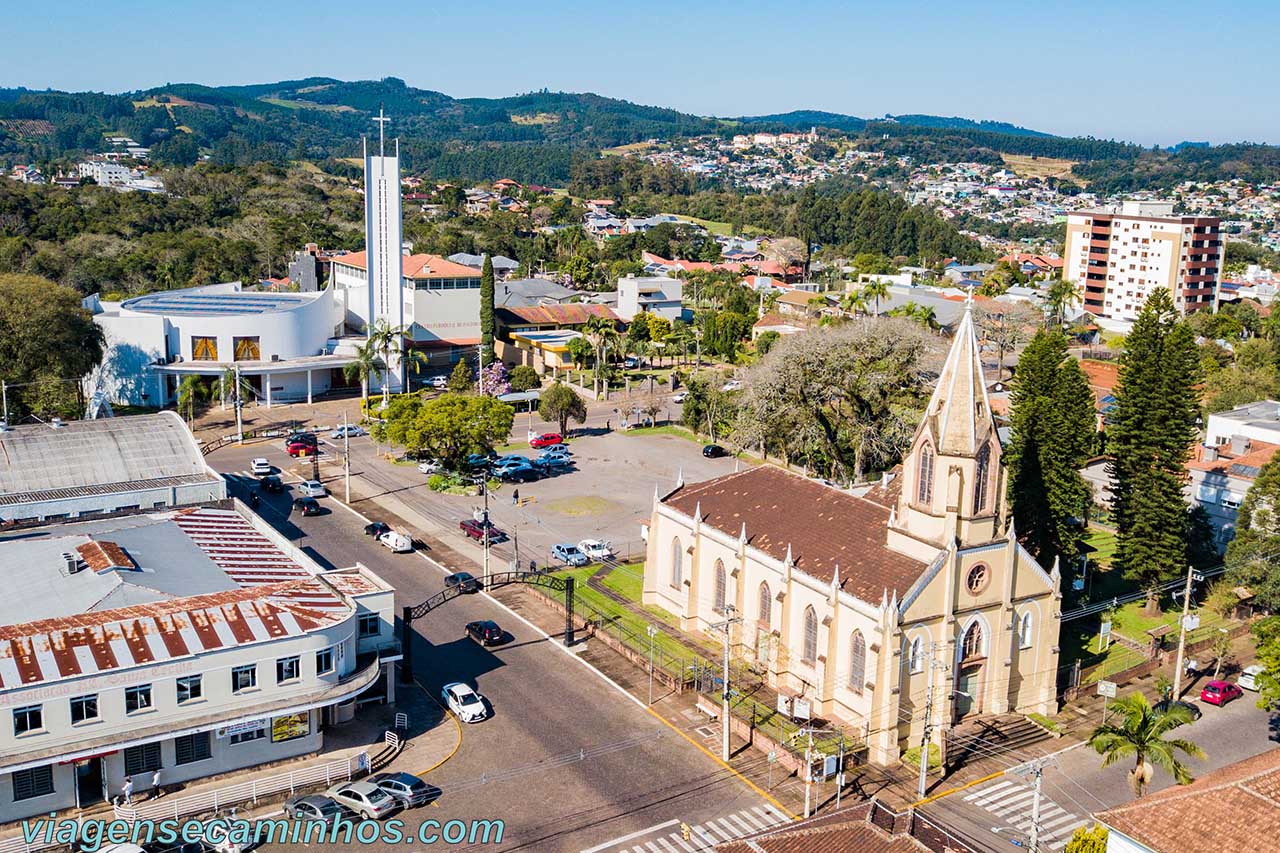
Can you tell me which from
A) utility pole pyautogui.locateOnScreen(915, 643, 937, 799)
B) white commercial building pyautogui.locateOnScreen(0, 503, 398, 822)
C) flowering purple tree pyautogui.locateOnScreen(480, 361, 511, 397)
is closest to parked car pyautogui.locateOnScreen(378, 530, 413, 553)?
white commercial building pyautogui.locateOnScreen(0, 503, 398, 822)

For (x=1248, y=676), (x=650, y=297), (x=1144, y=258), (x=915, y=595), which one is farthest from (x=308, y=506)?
(x=1144, y=258)

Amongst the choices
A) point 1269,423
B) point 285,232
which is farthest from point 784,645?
point 285,232

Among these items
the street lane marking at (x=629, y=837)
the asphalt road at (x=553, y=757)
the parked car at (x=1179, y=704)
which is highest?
the asphalt road at (x=553, y=757)

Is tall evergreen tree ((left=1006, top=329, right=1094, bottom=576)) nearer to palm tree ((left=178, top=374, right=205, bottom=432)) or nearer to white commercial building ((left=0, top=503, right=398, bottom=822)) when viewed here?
white commercial building ((left=0, top=503, right=398, bottom=822))

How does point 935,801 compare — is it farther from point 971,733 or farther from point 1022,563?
point 1022,563

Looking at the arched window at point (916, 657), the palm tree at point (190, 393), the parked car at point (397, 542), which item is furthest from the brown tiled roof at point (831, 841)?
the palm tree at point (190, 393)

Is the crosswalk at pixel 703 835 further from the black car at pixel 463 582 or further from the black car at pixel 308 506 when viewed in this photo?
the black car at pixel 308 506
